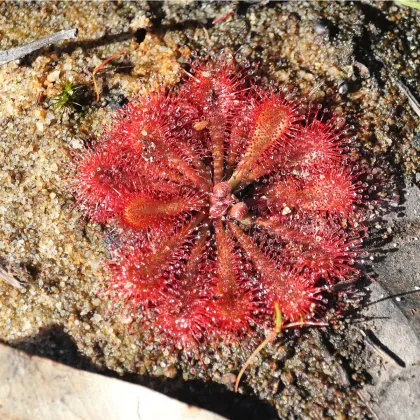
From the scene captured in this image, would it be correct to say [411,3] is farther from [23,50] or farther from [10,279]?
[10,279]

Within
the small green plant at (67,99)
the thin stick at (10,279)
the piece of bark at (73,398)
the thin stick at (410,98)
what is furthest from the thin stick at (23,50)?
the thin stick at (410,98)

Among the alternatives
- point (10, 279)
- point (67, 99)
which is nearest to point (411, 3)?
point (67, 99)

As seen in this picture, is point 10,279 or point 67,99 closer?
point 10,279

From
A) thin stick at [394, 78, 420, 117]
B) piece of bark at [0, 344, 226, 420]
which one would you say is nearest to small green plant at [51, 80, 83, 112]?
piece of bark at [0, 344, 226, 420]

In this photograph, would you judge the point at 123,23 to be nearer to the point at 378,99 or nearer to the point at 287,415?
the point at 378,99

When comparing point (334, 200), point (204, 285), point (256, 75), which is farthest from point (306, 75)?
point (204, 285)

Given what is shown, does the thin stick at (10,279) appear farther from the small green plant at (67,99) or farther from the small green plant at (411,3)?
the small green plant at (411,3)

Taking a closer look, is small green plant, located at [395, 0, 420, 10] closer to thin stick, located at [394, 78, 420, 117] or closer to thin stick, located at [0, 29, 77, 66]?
thin stick, located at [394, 78, 420, 117]

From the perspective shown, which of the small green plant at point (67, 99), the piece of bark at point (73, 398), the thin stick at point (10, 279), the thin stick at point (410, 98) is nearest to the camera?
the piece of bark at point (73, 398)

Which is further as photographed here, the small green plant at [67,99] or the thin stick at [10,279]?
the small green plant at [67,99]
